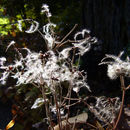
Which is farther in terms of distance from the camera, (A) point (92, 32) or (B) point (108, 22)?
(A) point (92, 32)

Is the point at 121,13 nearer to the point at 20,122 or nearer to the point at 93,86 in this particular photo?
the point at 93,86

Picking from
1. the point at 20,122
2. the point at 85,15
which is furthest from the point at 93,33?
the point at 20,122

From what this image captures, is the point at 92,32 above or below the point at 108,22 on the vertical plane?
below

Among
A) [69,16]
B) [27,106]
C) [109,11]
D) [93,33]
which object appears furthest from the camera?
[69,16]

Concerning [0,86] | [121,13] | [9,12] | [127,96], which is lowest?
[127,96]

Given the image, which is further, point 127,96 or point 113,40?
point 113,40

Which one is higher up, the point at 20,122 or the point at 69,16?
the point at 69,16

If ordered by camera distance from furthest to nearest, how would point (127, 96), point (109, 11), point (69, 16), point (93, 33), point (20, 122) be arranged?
point (69, 16) → point (93, 33) → point (109, 11) → point (127, 96) → point (20, 122)
